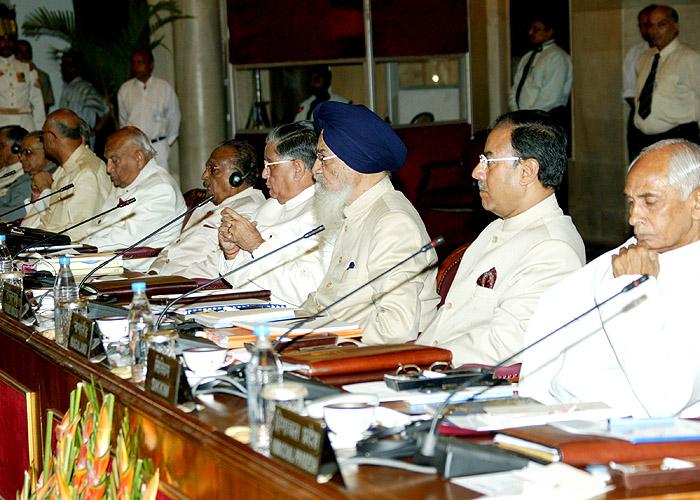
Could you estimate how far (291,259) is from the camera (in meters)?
4.32

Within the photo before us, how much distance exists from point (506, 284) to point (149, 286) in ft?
4.37

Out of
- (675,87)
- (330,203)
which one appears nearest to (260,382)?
(330,203)

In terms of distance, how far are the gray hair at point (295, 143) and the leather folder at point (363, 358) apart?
173 centimetres

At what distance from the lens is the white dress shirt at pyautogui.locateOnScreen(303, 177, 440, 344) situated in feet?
11.2

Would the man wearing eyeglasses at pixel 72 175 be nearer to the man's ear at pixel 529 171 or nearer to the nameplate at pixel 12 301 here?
the nameplate at pixel 12 301

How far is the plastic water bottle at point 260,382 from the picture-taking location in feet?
6.87

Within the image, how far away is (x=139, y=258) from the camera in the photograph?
5.59m

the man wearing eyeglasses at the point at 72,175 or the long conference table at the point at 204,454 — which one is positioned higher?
the man wearing eyeglasses at the point at 72,175

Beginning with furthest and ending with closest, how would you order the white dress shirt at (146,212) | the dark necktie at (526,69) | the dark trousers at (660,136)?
the dark necktie at (526,69) → the dark trousers at (660,136) → the white dress shirt at (146,212)

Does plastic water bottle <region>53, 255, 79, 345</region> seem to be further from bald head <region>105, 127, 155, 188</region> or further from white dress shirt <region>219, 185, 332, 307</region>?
bald head <region>105, 127, 155, 188</region>

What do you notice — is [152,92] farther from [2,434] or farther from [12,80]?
[2,434]

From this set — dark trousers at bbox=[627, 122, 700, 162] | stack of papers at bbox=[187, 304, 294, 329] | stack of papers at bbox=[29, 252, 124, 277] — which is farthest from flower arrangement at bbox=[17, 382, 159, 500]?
dark trousers at bbox=[627, 122, 700, 162]

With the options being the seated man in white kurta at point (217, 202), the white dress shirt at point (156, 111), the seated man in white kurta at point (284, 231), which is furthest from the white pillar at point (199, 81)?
the seated man in white kurta at point (284, 231)

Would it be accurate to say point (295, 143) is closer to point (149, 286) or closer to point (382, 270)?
point (149, 286)
